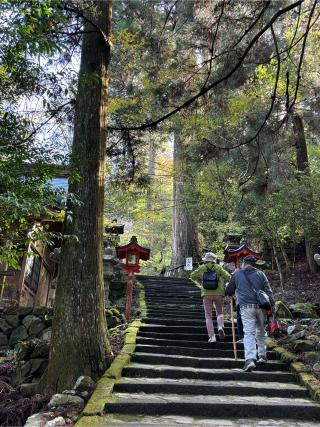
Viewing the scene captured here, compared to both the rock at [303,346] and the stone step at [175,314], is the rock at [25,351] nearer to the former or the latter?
the stone step at [175,314]

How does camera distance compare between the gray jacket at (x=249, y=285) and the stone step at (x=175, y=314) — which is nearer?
the gray jacket at (x=249, y=285)

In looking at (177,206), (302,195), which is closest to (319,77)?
(302,195)

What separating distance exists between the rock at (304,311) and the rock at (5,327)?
21.7ft

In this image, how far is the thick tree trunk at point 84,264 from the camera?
5516 mm

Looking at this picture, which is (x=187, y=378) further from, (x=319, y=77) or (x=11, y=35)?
(x=319, y=77)

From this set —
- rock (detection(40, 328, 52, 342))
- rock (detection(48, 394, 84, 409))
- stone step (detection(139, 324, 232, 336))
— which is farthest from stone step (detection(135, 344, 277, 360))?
rock (detection(48, 394, 84, 409))

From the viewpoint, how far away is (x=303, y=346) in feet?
22.0

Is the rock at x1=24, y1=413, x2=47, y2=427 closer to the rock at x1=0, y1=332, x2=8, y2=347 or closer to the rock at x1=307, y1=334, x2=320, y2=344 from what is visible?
the rock at x1=0, y1=332, x2=8, y2=347

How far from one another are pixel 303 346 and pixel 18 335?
18.7 ft

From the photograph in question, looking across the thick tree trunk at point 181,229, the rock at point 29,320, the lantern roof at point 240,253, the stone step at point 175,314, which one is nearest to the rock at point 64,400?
the rock at point 29,320

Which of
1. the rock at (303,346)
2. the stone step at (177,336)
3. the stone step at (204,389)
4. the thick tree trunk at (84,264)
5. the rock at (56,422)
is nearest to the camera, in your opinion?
the rock at (56,422)

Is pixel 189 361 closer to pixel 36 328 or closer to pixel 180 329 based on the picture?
pixel 180 329

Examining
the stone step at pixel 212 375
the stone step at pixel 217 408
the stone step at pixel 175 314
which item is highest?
the stone step at pixel 175 314

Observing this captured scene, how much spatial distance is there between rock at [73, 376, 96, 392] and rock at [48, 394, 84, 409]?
202 mm
